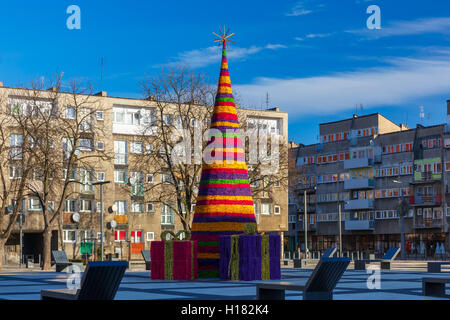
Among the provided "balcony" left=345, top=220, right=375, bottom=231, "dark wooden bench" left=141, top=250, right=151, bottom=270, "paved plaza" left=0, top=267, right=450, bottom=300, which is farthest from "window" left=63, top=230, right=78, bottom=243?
"paved plaza" left=0, top=267, right=450, bottom=300

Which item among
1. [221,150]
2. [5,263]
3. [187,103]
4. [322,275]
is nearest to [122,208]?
[5,263]

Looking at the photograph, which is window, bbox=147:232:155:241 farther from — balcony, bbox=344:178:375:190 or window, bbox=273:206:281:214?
balcony, bbox=344:178:375:190

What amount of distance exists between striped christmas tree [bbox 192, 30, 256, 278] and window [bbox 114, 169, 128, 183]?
44080 mm

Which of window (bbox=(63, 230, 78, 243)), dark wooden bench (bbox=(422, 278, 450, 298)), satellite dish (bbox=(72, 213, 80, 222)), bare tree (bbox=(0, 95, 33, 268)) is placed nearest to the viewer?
dark wooden bench (bbox=(422, 278, 450, 298))

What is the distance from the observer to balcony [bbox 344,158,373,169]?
288ft

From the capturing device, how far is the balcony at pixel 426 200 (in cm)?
8019

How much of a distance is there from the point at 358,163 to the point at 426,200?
10111mm

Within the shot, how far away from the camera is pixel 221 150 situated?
28.6 metres

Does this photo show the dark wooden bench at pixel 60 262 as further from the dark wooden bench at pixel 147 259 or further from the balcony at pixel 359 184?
the balcony at pixel 359 184

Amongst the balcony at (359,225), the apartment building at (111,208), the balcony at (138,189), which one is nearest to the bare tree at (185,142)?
the balcony at (138,189)

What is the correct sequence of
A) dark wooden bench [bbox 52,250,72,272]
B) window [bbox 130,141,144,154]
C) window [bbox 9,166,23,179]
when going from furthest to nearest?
window [bbox 130,141,144,154], window [bbox 9,166,23,179], dark wooden bench [bbox 52,250,72,272]

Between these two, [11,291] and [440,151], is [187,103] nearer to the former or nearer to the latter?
[11,291]

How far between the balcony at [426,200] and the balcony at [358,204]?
571 centimetres

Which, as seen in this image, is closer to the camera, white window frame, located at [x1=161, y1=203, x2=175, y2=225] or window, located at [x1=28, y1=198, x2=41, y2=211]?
window, located at [x1=28, y1=198, x2=41, y2=211]
